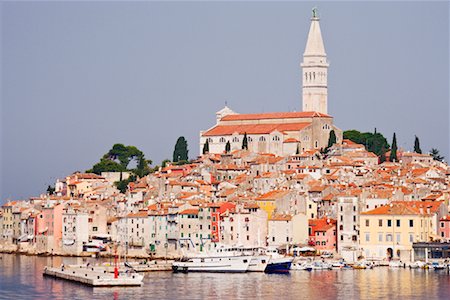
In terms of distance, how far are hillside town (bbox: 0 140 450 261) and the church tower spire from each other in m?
9.41

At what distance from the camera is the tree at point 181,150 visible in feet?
273

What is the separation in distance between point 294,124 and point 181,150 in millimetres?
6585

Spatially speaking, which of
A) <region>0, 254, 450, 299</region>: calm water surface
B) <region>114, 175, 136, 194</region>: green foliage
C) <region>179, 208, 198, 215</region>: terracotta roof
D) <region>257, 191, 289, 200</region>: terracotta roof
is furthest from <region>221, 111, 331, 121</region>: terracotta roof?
<region>0, 254, 450, 299</region>: calm water surface

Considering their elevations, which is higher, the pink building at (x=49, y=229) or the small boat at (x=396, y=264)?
the pink building at (x=49, y=229)

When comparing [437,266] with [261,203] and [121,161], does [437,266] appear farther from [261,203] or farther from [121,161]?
[121,161]

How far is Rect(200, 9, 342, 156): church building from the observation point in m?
80.4

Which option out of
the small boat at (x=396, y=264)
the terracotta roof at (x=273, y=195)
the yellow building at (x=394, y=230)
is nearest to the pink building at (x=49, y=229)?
the terracotta roof at (x=273, y=195)

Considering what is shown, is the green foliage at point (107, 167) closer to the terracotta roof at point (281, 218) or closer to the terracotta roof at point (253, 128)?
the terracotta roof at point (253, 128)

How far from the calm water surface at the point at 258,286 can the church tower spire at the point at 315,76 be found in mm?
34629

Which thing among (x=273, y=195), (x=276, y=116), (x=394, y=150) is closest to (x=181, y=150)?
(x=276, y=116)

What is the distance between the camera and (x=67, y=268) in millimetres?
53969

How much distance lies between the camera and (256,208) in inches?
2299

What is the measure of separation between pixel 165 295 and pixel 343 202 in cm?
1417

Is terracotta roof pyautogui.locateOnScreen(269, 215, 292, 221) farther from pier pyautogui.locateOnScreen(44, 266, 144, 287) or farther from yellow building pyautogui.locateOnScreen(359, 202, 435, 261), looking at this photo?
pier pyautogui.locateOnScreen(44, 266, 144, 287)
